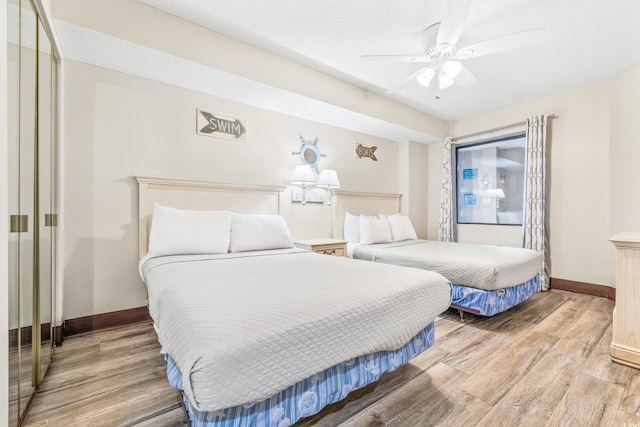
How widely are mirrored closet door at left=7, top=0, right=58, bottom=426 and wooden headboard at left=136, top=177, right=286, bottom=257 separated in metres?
0.68

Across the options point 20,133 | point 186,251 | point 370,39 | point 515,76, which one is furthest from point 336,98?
point 20,133

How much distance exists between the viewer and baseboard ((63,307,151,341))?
229cm

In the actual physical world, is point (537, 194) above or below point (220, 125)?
below

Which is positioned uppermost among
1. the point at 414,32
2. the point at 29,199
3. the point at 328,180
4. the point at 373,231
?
the point at 414,32

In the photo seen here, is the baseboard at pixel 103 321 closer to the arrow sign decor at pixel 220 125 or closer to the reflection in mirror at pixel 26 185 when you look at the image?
the reflection in mirror at pixel 26 185

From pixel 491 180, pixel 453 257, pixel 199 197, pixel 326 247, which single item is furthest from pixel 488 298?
pixel 199 197

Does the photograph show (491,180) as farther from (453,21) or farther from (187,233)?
(187,233)

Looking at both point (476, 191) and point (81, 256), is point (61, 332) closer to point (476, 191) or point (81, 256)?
point (81, 256)

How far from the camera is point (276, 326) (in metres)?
1.02

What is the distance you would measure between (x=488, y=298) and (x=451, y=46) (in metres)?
2.09

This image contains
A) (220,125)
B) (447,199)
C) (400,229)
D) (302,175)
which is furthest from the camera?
(447,199)

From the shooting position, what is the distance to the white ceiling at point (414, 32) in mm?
2100

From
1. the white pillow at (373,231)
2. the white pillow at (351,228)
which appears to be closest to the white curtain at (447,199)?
the white pillow at (373,231)

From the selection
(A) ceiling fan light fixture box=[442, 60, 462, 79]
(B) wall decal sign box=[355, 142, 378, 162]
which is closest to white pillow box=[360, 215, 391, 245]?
(B) wall decal sign box=[355, 142, 378, 162]
